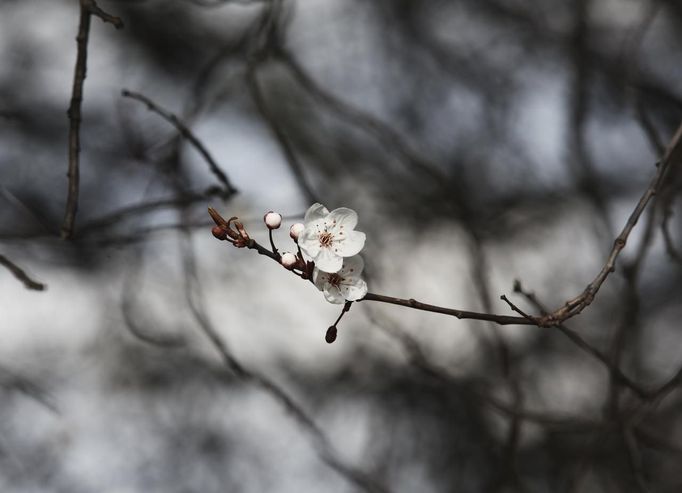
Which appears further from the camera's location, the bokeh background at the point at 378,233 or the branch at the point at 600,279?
the bokeh background at the point at 378,233

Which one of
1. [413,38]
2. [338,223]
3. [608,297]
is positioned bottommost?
[338,223]

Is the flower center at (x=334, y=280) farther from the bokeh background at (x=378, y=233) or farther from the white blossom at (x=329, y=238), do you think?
the bokeh background at (x=378, y=233)

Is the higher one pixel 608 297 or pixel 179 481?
pixel 608 297

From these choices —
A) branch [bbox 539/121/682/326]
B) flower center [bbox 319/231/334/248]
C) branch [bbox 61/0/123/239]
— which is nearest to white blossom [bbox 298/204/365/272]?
flower center [bbox 319/231/334/248]

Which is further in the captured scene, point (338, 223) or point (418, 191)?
point (418, 191)

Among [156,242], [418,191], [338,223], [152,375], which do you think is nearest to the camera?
[338,223]

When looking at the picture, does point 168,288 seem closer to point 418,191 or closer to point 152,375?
point 152,375

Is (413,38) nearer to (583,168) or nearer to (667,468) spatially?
(583,168)

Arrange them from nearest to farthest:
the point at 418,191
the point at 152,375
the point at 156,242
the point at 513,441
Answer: the point at 513,441
the point at 156,242
the point at 152,375
the point at 418,191

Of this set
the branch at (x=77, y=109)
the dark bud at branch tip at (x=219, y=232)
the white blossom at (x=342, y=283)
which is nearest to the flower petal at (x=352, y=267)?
the white blossom at (x=342, y=283)

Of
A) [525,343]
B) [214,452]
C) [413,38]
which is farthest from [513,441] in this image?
[413,38]
